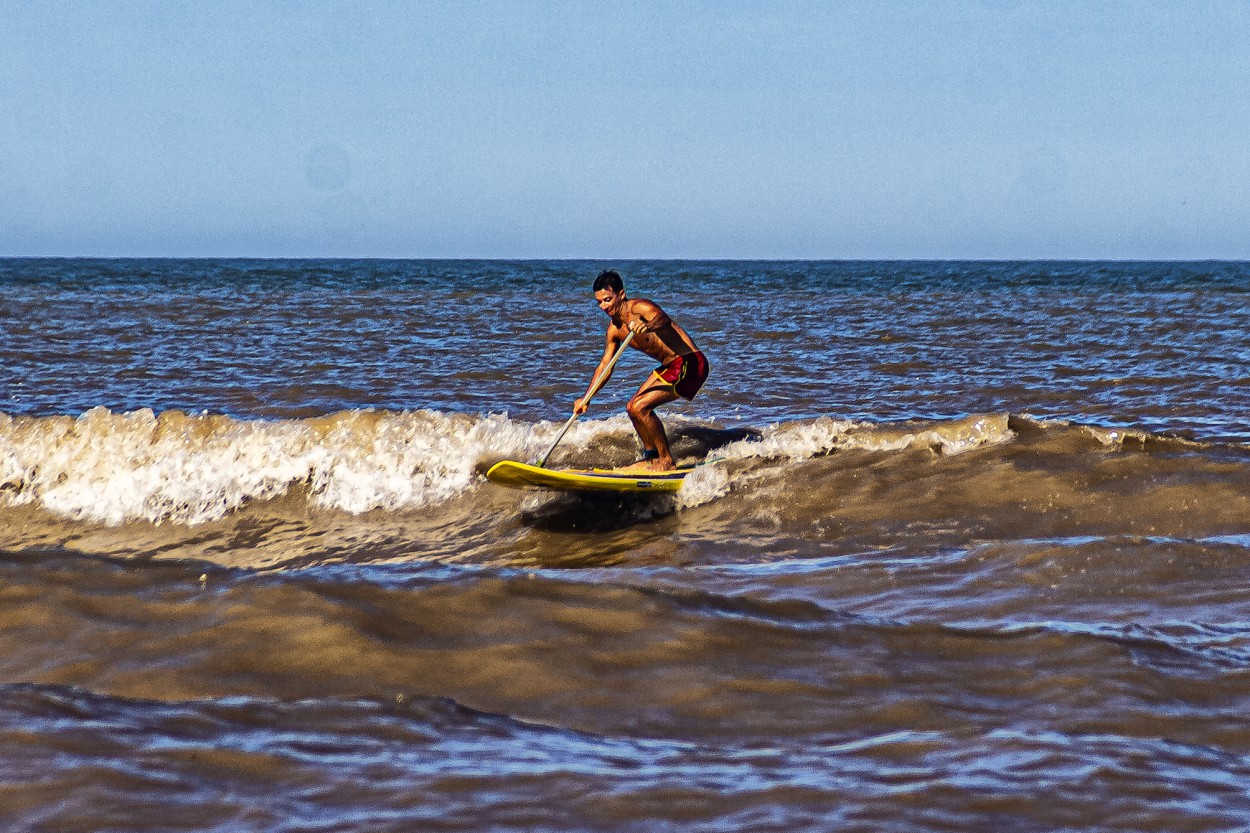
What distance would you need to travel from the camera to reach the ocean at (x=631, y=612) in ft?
12.7

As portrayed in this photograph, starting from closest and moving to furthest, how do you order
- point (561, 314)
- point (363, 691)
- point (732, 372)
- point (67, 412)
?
1. point (363, 691)
2. point (67, 412)
3. point (732, 372)
4. point (561, 314)

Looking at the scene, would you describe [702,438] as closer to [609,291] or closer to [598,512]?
[598,512]

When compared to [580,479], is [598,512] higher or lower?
lower

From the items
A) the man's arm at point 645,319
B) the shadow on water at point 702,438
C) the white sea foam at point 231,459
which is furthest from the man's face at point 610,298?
the white sea foam at point 231,459

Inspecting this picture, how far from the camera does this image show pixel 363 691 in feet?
16.6

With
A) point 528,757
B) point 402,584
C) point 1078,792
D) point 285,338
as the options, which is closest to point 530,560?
point 402,584

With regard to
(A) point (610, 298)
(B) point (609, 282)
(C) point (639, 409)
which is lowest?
(C) point (639, 409)

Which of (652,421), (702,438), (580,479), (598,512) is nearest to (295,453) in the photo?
(598,512)

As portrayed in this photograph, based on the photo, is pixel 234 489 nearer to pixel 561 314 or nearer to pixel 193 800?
pixel 193 800

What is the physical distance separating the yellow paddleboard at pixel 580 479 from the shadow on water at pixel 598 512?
6.3 inches

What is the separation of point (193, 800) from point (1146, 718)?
335 centimetres

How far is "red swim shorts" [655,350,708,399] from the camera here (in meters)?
9.88

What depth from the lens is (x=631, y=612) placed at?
6.02m

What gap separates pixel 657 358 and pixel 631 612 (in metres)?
3.99
